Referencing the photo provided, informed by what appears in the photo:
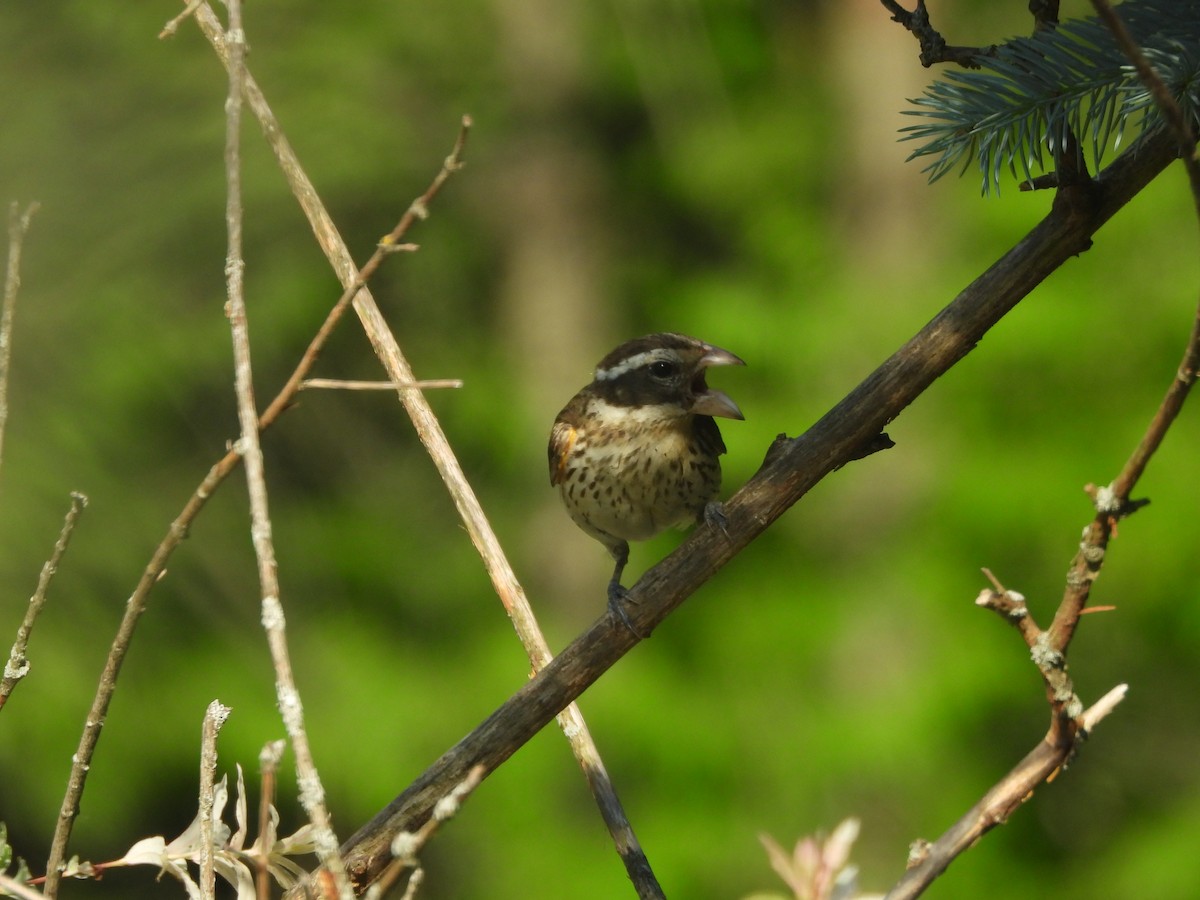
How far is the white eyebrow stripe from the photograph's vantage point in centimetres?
322

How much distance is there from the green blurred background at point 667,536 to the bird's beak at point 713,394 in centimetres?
238

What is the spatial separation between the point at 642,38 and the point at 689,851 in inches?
162

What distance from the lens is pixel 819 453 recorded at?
1.80 meters

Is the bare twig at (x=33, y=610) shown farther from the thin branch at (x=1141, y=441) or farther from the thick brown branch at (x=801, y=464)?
the thin branch at (x=1141, y=441)

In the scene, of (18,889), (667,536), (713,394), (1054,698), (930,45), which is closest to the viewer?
(18,889)

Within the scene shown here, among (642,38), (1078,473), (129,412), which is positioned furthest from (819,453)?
(642,38)

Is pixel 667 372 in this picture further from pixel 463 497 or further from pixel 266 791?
pixel 266 791

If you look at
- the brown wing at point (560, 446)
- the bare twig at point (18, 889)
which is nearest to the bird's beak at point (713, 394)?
the brown wing at point (560, 446)

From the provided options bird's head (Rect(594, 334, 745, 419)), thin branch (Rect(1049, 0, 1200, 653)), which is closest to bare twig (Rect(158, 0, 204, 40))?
thin branch (Rect(1049, 0, 1200, 653))

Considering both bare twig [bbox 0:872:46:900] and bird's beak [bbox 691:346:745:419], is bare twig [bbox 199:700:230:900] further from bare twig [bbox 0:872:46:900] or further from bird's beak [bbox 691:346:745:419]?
bird's beak [bbox 691:346:745:419]

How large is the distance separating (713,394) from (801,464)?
1289mm

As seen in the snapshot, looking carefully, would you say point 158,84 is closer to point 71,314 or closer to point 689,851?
point 71,314

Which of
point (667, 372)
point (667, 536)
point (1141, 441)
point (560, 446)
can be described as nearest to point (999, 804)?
point (1141, 441)

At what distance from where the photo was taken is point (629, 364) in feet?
10.9
